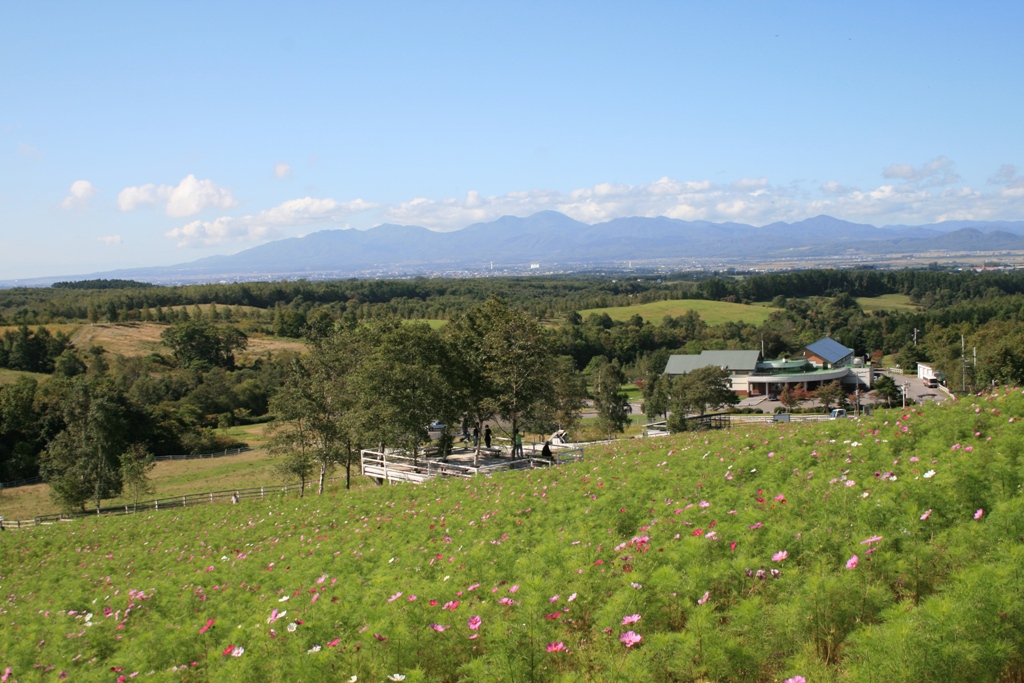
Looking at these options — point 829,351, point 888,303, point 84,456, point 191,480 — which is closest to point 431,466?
point 84,456

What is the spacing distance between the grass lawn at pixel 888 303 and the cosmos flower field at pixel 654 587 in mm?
173257

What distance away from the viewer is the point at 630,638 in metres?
6.55

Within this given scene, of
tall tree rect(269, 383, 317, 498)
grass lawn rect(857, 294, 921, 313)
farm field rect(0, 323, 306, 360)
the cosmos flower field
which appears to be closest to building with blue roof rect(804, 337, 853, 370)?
grass lawn rect(857, 294, 921, 313)

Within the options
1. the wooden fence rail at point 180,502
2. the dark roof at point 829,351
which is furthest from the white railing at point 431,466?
the dark roof at point 829,351

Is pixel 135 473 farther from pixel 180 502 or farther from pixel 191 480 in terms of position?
pixel 191 480

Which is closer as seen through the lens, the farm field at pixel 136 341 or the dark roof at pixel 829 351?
the dark roof at pixel 829 351

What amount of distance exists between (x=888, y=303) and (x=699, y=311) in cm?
5879

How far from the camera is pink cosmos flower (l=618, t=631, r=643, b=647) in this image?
6.49m

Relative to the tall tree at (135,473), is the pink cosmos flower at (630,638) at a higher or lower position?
higher

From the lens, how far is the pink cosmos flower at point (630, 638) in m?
6.49

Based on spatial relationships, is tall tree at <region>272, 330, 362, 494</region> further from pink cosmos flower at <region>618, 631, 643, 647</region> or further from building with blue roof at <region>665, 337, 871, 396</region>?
building with blue roof at <region>665, 337, 871, 396</region>

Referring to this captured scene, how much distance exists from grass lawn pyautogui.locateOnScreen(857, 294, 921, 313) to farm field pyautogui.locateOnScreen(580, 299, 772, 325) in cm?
2720

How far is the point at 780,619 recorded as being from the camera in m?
6.46

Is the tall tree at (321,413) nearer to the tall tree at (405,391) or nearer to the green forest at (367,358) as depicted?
the green forest at (367,358)
